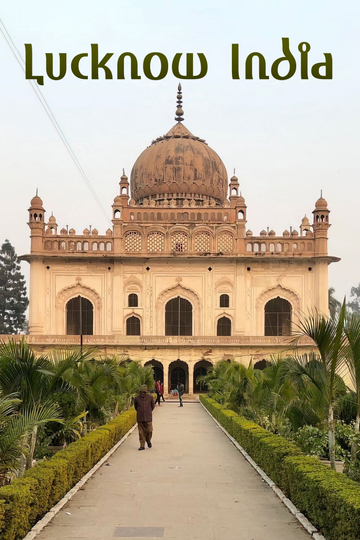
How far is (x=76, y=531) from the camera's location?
21.2ft

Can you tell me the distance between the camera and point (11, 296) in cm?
5219

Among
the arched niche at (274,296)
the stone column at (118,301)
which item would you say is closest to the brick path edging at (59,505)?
the stone column at (118,301)

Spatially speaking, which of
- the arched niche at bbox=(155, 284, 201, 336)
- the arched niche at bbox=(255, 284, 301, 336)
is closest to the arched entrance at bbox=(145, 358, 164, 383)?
the arched niche at bbox=(155, 284, 201, 336)

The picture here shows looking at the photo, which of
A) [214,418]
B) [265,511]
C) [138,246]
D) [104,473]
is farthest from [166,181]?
[265,511]

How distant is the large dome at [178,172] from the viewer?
37.2 metres

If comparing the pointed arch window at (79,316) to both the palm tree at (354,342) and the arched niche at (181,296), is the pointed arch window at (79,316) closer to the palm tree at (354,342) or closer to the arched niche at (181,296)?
the arched niche at (181,296)

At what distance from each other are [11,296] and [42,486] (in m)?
46.8

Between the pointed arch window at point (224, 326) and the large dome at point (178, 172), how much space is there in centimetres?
718

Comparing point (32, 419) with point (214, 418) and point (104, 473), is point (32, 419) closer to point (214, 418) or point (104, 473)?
point (104, 473)

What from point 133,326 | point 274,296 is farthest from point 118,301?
point 274,296

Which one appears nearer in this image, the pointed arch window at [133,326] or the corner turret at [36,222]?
the pointed arch window at [133,326]

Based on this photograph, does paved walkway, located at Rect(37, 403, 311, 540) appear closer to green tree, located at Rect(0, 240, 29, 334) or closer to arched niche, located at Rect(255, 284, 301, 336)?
arched niche, located at Rect(255, 284, 301, 336)

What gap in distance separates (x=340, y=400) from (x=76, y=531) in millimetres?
5898

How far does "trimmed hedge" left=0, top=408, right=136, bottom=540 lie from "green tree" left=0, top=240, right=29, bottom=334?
140 ft
